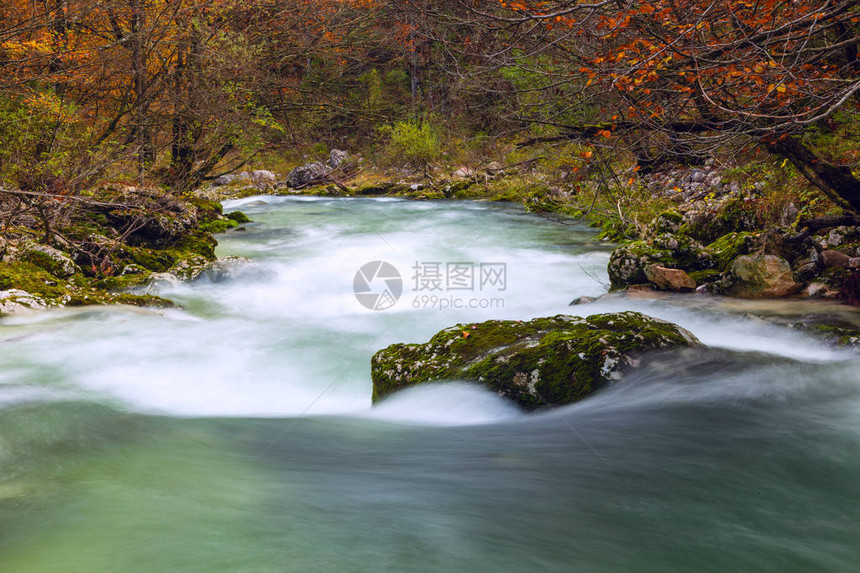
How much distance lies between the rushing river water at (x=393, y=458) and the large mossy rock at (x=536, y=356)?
0.51ft

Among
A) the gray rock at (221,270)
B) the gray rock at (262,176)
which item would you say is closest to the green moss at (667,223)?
the gray rock at (221,270)

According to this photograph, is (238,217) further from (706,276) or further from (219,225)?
(706,276)

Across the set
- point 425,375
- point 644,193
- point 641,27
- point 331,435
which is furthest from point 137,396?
point 644,193

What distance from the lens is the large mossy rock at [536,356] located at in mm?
4824

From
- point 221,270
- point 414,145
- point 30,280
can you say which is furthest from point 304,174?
point 30,280

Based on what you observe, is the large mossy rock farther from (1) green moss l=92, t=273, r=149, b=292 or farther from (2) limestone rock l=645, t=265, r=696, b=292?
(1) green moss l=92, t=273, r=149, b=292

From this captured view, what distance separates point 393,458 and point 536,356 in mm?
1569

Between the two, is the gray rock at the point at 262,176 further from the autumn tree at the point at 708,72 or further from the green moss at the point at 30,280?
the autumn tree at the point at 708,72

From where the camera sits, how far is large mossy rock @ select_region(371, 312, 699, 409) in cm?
482

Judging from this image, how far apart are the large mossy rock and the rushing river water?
0.51 feet

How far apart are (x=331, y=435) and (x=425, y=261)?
348 inches

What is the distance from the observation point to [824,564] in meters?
2.52

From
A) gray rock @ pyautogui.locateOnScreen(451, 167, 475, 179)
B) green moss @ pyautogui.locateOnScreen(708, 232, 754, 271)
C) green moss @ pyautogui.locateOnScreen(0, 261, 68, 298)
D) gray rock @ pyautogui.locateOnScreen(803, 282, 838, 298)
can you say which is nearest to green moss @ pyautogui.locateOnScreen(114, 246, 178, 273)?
green moss @ pyautogui.locateOnScreen(0, 261, 68, 298)

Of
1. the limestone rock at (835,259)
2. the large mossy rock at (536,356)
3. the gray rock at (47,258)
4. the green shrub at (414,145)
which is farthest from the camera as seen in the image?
the green shrub at (414,145)
